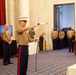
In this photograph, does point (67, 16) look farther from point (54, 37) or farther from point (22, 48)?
point (22, 48)

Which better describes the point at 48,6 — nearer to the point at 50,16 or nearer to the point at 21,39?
the point at 50,16

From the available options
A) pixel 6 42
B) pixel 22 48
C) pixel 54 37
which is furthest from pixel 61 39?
pixel 22 48

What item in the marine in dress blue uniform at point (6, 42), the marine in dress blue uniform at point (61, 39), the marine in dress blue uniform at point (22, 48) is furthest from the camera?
the marine in dress blue uniform at point (61, 39)

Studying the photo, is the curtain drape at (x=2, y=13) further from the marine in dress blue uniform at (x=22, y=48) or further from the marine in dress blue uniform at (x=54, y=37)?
the marine in dress blue uniform at (x=22, y=48)

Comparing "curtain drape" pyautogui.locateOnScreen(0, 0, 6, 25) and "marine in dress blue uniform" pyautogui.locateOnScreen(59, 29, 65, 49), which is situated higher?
"curtain drape" pyautogui.locateOnScreen(0, 0, 6, 25)

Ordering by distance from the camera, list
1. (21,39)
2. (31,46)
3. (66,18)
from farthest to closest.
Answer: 1. (66,18)
2. (31,46)
3. (21,39)

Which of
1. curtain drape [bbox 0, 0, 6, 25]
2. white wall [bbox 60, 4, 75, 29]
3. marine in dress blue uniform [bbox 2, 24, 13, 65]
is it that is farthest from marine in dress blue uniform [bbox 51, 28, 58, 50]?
marine in dress blue uniform [bbox 2, 24, 13, 65]

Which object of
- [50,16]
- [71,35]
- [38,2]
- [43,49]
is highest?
[38,2]

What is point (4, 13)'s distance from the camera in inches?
511

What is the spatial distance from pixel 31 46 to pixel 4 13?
2.57m

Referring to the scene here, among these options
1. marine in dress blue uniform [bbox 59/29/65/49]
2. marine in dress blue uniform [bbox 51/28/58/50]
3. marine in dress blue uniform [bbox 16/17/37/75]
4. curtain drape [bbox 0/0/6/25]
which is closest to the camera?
marine in dress blue uniform [bbox 16/17/37/75]

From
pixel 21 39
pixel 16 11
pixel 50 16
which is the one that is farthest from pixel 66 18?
pixel 21 39

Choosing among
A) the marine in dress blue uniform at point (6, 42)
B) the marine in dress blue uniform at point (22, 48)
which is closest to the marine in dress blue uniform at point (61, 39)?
the marine in dress blue uniform at point (6, 42)

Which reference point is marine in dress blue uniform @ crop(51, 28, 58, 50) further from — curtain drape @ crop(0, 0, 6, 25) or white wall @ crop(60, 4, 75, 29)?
white wall @ crop(60, 4, 75, 29)
